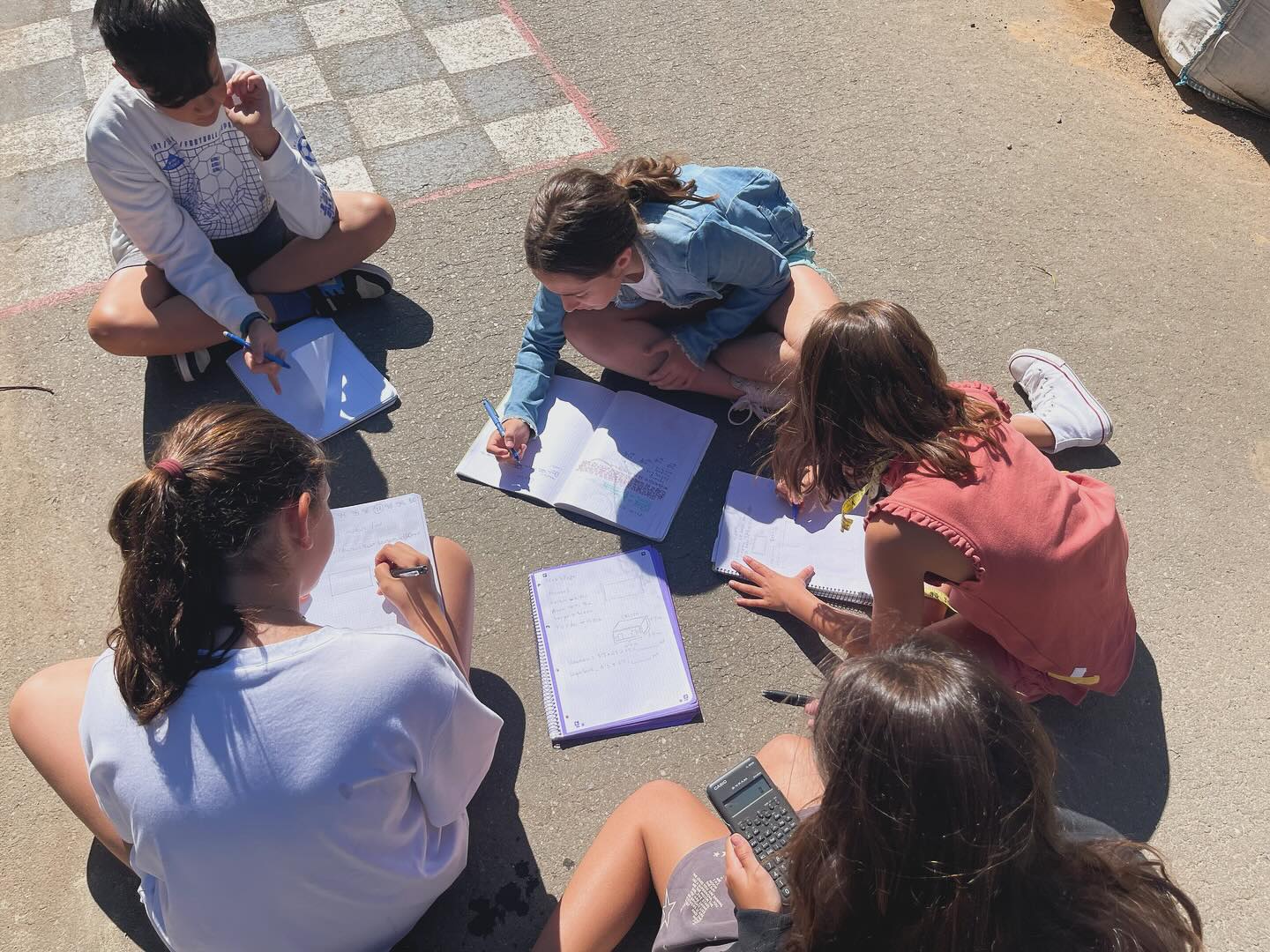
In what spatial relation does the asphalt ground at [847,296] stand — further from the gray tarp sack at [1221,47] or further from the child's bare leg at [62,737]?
the child's bare leg at [62,737]

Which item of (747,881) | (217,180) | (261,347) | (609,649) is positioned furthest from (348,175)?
(747,881)

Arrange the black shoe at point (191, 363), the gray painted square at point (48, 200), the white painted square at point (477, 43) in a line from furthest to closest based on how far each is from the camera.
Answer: the white painted square at point (477, 43), the gray painted square at point (48, 200), the black shoe at point (191, 363)

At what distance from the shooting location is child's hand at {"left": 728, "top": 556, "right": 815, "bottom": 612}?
7.38 ft

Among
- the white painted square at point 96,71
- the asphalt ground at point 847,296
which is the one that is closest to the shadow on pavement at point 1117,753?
the asphalt ground at point 847,296

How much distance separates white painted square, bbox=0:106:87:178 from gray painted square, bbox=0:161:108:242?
0.05m

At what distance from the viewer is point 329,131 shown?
138 inches

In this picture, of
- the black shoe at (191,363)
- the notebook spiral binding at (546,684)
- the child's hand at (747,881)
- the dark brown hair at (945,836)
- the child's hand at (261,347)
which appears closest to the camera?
the dark brown hair at (945,836)

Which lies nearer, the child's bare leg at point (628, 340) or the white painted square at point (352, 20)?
the child's bare leg at point (628, 340)

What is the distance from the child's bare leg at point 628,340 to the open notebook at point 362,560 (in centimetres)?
68

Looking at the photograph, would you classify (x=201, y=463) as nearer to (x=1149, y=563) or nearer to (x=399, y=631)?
(x=399, y=631)

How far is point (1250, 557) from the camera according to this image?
2393 millimetres

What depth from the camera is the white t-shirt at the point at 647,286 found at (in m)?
2.51

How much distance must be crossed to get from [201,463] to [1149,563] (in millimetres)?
2264

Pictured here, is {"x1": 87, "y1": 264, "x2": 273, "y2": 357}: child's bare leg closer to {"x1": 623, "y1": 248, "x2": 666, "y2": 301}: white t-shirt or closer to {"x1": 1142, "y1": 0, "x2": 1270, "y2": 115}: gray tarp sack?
{"x1": 623, "y1": 248, "x2": 666, "y2": 301}: white t-shirt
